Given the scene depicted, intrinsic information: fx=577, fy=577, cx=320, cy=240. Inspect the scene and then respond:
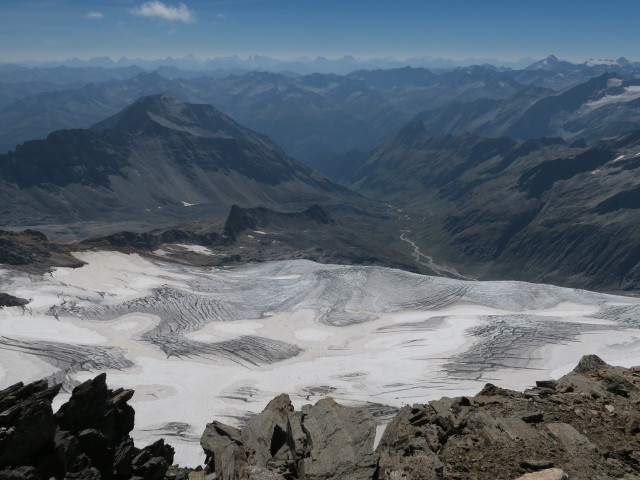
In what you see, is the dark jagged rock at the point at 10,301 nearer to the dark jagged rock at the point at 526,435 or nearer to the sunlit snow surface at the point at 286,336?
the sunlit snow surface at the point at 286,336

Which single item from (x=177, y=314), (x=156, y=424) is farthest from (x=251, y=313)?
(x=156, y=424)

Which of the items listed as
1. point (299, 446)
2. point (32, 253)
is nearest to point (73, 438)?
point (299, 446)

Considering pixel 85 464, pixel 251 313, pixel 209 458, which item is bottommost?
pixel 251 313

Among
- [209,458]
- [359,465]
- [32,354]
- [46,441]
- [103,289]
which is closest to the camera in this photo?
[359,465]

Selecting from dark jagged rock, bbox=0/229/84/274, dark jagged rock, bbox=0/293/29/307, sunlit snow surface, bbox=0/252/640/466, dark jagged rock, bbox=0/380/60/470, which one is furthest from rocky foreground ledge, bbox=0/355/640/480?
dark jagged rock, bbox=0/229/84/274

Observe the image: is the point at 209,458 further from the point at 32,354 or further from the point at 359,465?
the point at 32,354

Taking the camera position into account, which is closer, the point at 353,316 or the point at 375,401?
the point at 375,401
